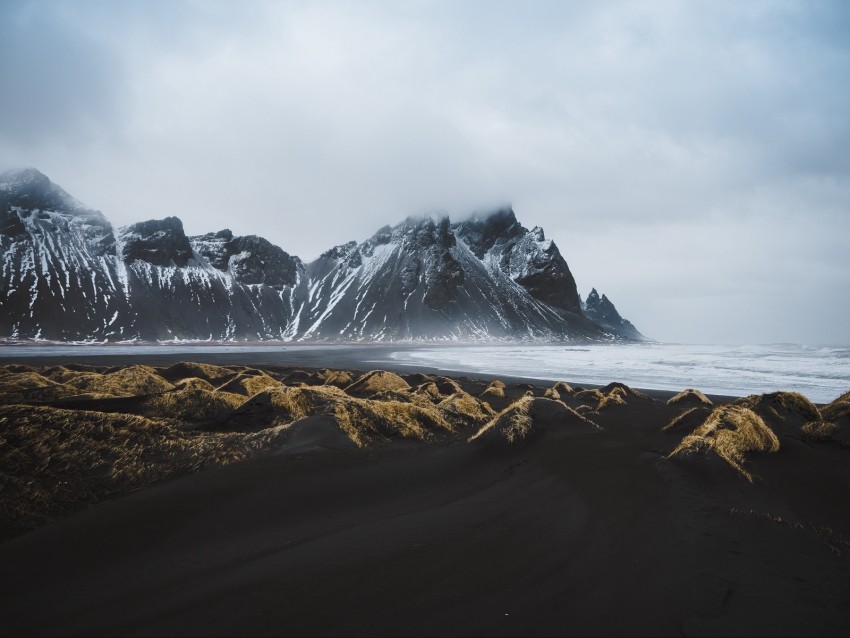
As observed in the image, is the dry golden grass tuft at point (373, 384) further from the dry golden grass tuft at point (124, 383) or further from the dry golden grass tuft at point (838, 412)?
the dry golden grass tuft at point (838, 412)

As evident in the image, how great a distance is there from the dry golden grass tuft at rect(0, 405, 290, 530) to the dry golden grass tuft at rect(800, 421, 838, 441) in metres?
10.7

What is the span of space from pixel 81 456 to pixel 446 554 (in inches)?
191

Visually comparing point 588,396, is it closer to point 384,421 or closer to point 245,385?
point 384,421

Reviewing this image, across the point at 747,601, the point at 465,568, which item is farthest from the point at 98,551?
the point at 747,601

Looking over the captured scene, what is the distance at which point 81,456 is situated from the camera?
5195 mm

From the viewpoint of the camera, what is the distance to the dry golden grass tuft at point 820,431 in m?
8.09

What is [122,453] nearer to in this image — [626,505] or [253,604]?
[253,604]

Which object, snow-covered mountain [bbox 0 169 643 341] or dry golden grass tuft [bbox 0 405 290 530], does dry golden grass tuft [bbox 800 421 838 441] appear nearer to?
dry golden grass tuft [bbox 0 405 290 530]

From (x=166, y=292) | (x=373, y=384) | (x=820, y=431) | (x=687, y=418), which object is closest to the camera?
(x=820, y=431)

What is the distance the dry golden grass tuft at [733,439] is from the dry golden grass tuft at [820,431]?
1809mm

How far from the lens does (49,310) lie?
110 m

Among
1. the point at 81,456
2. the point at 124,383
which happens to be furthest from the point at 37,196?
the point at 81,456

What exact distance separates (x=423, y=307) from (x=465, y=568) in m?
185

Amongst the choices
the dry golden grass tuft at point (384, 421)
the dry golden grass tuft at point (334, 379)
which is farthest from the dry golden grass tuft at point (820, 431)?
the dry golden grass tuft at point (334, 379)
